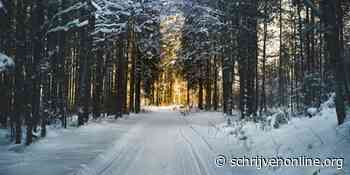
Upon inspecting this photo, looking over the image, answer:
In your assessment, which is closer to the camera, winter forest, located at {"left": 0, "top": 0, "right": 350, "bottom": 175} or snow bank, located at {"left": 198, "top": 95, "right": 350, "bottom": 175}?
snow bank, located at {"left": 198, "top": 95, "right": 350, "bottom": 175}

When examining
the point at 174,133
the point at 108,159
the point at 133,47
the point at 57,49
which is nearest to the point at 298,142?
the point at 108,159

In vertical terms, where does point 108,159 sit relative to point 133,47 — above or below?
below

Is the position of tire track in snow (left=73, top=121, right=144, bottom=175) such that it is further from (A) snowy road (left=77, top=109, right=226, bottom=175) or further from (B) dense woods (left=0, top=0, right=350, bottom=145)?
(B) dense woods (left=0, top=0, right=350, bottom=145)

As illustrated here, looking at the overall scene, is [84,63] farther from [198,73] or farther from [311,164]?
[198,73]

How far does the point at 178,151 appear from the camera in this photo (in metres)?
11.9

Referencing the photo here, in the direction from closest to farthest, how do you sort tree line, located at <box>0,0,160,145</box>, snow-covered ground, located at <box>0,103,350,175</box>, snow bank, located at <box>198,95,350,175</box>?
snow bank, located at <box>198,95,350,175</box>
snow-covered ground, located at <box>0,103,350,175</box>
tree line, located at <box>0,0,160,145</box>

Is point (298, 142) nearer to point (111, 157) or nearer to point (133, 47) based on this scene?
point (111, 157)

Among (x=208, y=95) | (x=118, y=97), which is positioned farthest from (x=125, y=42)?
(x=208, y=95)

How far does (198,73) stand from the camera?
40.1 m

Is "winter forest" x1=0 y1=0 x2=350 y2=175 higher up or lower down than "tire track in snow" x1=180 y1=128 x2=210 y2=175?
higher up

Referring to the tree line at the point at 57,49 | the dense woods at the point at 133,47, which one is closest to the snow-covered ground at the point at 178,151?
the dense woods at the point at 133,47

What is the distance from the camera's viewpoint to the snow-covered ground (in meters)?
8.60

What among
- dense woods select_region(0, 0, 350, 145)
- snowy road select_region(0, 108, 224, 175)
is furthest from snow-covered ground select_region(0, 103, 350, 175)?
dense woods select_region(0, 0, 350, 145)

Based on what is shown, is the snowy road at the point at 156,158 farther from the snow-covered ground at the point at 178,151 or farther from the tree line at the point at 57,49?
the tree line at the point at 57,49
